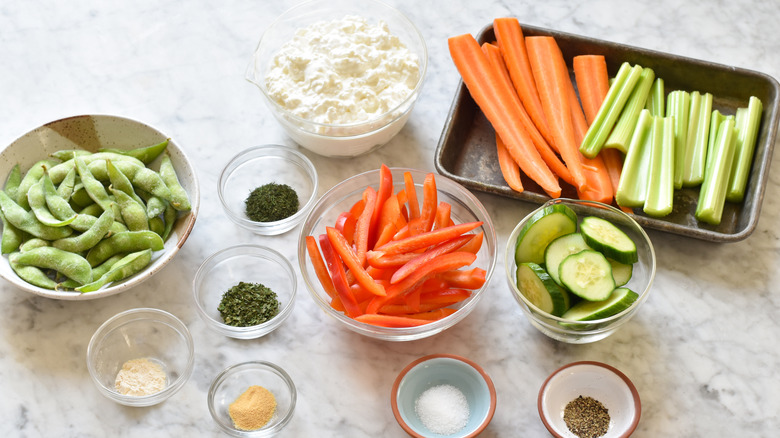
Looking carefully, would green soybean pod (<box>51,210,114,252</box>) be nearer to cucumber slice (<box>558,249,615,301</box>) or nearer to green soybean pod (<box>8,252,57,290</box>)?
green soybean pod (<box>8,252,57,290</box>)

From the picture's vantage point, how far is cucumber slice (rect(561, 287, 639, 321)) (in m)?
2.08

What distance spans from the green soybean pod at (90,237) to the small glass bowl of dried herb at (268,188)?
383 millimetres

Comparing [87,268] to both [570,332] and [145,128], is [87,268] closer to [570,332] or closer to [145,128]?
[145,128]

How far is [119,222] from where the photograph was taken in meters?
2.40

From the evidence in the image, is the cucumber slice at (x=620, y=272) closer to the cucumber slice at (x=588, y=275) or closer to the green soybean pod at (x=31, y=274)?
the cucumber slice at (x=588, y=275)

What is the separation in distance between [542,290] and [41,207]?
63.5 inches

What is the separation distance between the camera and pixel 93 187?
7.89 feet

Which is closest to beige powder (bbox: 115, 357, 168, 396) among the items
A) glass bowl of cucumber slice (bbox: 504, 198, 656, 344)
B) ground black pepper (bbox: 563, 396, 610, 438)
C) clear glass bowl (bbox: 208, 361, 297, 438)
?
clear glass bowl (bbox: 208, 361, 297, 438)

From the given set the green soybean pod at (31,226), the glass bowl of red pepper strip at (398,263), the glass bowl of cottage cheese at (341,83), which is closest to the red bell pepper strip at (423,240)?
the glass bowl of red pepper strip at (398,263)

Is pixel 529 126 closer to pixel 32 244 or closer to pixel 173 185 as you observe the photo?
pixel 173 185

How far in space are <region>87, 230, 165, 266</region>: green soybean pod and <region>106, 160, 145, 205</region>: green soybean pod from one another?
15cm

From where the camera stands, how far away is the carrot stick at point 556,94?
254 centimetres

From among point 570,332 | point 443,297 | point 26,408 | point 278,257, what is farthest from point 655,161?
point 26,408

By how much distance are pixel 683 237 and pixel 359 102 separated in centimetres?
121
